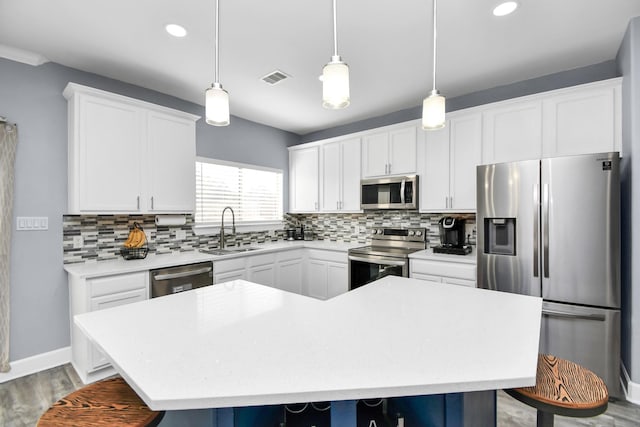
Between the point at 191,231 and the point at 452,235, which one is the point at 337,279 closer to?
the point at 452,235

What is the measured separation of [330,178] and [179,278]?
2.32 metres

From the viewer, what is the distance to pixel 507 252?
8.25 feet

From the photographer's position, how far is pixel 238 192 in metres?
4.16

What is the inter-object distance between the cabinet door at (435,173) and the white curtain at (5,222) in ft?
12.2

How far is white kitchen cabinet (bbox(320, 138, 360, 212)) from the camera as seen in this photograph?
4047 millimetres

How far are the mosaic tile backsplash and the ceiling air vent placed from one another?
1.76 meters

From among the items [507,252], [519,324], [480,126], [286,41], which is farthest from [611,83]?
[286,41]

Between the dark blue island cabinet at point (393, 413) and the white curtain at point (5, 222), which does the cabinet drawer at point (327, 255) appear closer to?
the dark blue island cabinet at point (393, 413)

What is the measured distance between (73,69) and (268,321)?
3.02 m

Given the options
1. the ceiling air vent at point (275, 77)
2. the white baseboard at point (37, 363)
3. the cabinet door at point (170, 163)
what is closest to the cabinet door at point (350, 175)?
the ceiling air vent at point (275, 77)

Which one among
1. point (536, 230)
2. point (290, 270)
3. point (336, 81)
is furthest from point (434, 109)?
point (290, 270)

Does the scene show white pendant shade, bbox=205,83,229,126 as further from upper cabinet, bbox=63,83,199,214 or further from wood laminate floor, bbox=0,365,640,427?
wood laminate floor, bbox=0,365,640,427

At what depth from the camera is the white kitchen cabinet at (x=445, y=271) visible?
9.13 ft

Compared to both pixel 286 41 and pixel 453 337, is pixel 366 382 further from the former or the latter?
pixel 286 41
